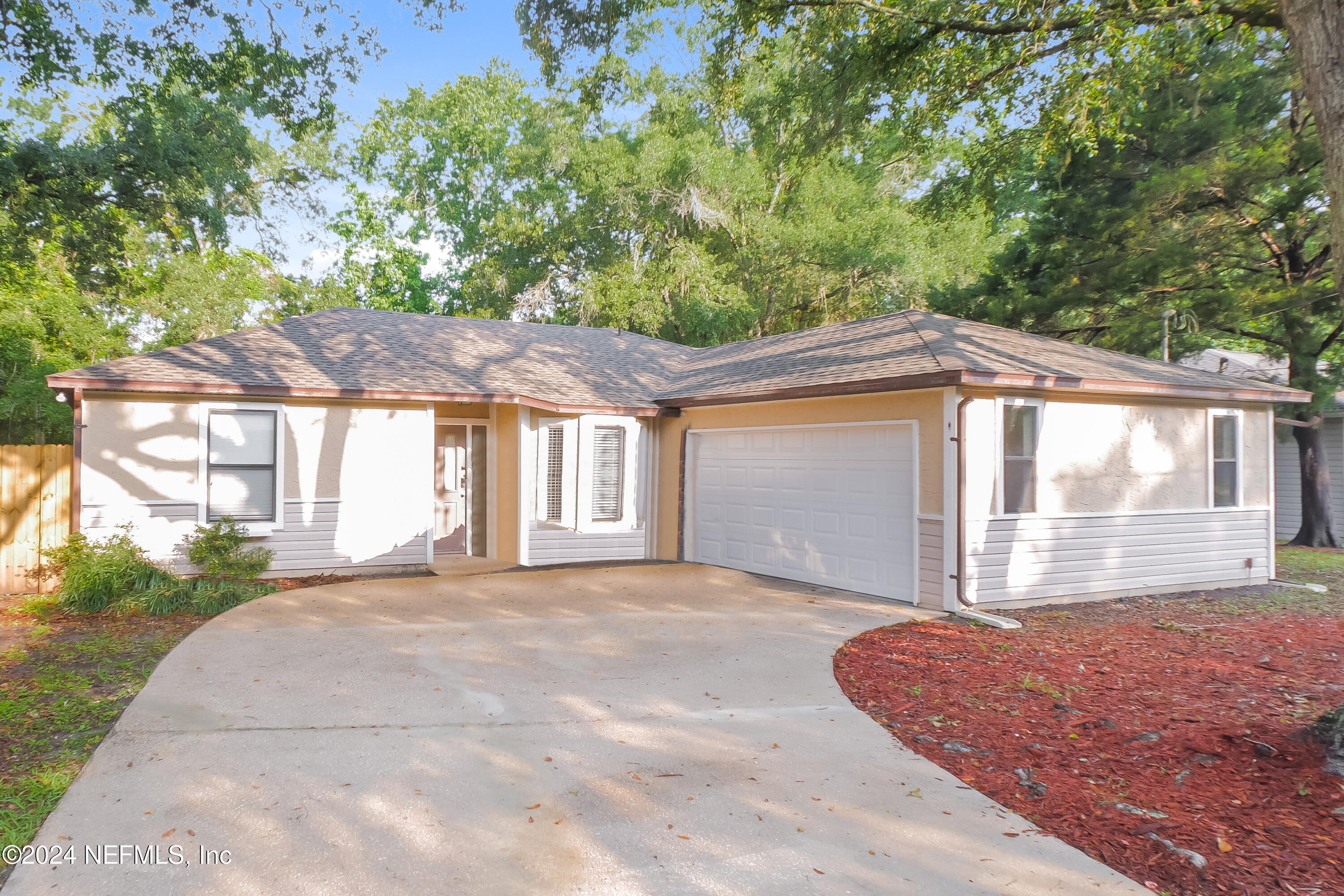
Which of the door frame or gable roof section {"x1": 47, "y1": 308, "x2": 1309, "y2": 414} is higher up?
gable roof section {"x1": 47, "y1": 308, "x2": 1309, "y2": 414}

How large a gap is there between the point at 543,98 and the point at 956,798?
93.3ft

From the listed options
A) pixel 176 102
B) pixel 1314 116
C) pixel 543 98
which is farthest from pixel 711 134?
pixel 1314 116

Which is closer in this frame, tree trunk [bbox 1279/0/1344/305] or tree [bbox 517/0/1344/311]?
tree trunk [bbox 1279/0/1344/305]

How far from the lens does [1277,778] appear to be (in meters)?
4.20

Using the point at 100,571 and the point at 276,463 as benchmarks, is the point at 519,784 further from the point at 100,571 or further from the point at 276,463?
the point at 276,463

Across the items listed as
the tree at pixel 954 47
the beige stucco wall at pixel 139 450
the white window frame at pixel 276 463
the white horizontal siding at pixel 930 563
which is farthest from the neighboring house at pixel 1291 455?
the beige stucco wall at pixel 139 450

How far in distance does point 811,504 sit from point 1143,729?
6.05m

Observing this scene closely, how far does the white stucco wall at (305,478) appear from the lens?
10.2 metres

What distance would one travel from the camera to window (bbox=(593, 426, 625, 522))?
1289 centimetres

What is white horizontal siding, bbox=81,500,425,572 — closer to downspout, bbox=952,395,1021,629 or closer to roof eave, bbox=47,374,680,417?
roof eave, bbox=47,374,680,417

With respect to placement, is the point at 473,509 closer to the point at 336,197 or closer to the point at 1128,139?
the point at 1128,139

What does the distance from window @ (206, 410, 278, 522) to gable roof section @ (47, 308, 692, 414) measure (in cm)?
47

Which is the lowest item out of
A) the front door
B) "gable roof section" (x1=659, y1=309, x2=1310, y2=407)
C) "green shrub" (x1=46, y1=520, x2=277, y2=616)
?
"green shrub" (x1=46, y1=520, x2=277, y2=616)

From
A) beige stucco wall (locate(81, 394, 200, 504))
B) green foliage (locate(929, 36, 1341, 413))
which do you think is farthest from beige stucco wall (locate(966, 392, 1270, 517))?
beige stucco wall (locate(81, 394, 200, 504))
